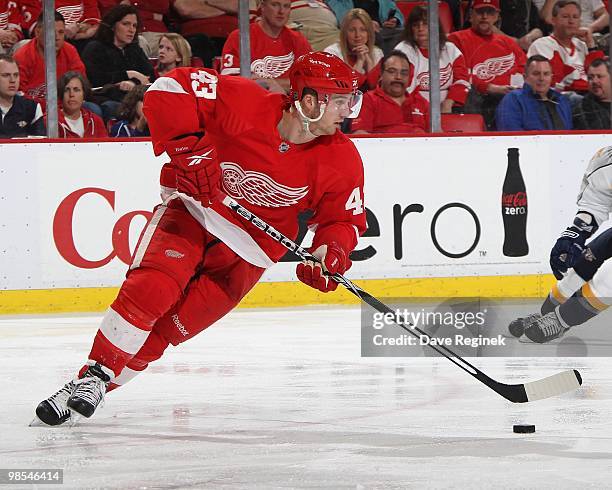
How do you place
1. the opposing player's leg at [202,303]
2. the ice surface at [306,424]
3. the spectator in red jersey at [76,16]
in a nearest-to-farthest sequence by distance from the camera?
the ice surface at [306,424] < the opposing player's leg at [202,303] < the spectator in red jersey at [76,16]

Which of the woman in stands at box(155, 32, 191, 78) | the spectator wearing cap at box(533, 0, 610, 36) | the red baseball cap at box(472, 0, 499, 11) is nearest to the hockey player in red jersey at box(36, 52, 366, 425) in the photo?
the woman in stands at box(155, 32, 191, 78)

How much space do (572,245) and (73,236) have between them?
8.51 ft

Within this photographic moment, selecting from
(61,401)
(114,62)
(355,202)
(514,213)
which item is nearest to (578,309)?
(514,213)

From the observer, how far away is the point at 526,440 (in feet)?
10.1

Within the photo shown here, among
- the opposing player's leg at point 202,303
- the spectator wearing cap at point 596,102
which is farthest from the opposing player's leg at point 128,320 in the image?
the spectator wearing cap at point 596,102

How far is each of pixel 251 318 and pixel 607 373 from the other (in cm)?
230

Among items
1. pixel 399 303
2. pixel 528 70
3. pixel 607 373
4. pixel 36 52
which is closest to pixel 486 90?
pixel 528 70

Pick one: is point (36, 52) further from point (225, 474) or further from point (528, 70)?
point (225, 474)

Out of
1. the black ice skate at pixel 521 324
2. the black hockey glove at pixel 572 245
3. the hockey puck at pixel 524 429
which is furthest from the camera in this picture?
the black ice skate at pixel 521 324

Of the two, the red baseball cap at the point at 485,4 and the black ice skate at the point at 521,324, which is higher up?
the red baseball cap at the point at 485,4

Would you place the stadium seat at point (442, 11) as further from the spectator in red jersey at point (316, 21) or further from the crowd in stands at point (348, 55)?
the spectator in red jersey at point (316, 21)

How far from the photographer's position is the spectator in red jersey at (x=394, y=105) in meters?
7.03

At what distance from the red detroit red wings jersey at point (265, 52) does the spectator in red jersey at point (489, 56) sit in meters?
0.99

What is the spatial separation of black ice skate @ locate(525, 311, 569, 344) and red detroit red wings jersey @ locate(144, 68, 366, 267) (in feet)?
6.05
